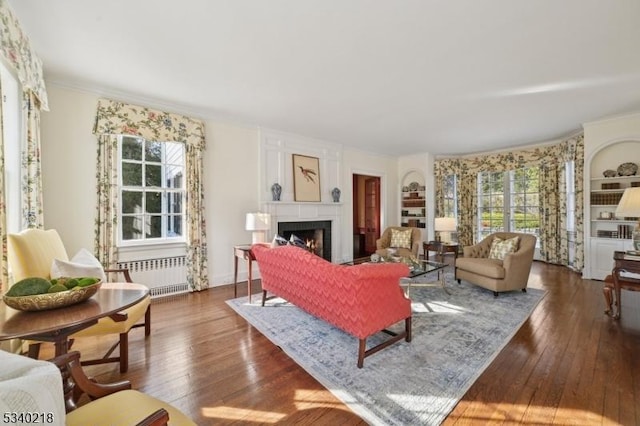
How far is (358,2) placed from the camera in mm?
1986

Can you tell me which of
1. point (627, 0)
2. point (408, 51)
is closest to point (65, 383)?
point (408, 51)

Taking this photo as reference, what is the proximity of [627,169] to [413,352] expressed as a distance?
502 centimetres

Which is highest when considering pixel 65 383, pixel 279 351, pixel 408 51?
pixel 408 51

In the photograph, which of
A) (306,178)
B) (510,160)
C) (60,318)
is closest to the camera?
(60,318)

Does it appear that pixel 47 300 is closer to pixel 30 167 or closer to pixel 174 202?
pixel 30 167

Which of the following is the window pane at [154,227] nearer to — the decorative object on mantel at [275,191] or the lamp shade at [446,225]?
the decorative object on mantel at [275,191]

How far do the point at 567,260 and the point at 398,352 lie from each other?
549 centimetres

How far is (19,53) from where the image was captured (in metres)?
2.11

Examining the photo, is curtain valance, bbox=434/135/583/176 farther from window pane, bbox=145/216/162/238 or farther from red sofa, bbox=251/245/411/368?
window pane, bbox=145/216/162/238

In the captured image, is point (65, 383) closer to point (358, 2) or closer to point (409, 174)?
point (358, 2)

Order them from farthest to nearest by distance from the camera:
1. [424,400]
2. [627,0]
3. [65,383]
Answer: [627,0] < [424,400] < [65,383]

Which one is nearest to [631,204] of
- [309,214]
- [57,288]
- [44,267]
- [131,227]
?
[309,214]

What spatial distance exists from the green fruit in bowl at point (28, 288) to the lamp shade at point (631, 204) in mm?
5276

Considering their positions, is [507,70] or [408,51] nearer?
[408,51]
